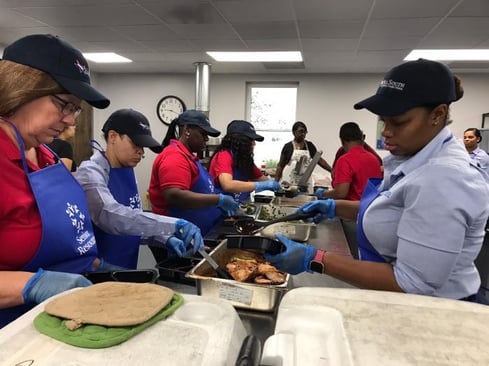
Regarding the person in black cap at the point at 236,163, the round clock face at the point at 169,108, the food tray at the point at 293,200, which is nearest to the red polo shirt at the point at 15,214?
the person in black cap at the point at 236,163

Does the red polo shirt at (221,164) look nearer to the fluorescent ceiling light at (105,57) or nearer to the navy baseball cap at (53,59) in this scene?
the navy baseball cap at (53,59)

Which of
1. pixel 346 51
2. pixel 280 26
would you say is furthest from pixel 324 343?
pixel 346 51

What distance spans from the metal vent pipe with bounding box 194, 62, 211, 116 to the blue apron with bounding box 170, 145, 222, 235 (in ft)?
12.8

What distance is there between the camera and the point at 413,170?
1081 mm

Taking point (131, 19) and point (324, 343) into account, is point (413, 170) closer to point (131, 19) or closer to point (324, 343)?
point (324, 343)

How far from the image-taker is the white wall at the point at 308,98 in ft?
20.7

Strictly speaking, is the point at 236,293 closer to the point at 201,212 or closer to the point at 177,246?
the point at 177,246

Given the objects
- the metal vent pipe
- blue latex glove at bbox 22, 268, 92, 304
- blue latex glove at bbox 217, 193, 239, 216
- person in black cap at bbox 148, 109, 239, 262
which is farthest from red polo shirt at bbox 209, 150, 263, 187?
the metal vent pipe

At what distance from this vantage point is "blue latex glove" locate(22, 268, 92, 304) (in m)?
0.90

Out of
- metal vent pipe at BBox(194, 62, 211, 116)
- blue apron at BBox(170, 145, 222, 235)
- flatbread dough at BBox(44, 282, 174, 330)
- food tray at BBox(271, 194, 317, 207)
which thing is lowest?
food tray at BBox(271, 194, 317, 207)

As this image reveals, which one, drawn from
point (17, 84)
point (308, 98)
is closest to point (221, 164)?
point (17, 84)

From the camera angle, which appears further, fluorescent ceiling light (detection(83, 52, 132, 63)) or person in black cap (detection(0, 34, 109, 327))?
fluorescent ceiling light (detection(83, 52, 132, 63))

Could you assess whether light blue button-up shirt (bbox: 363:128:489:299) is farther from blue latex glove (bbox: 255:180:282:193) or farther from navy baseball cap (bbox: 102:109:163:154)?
blue latex glove (bbox: 255:180:282:193)

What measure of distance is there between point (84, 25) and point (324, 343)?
467 centimetres
